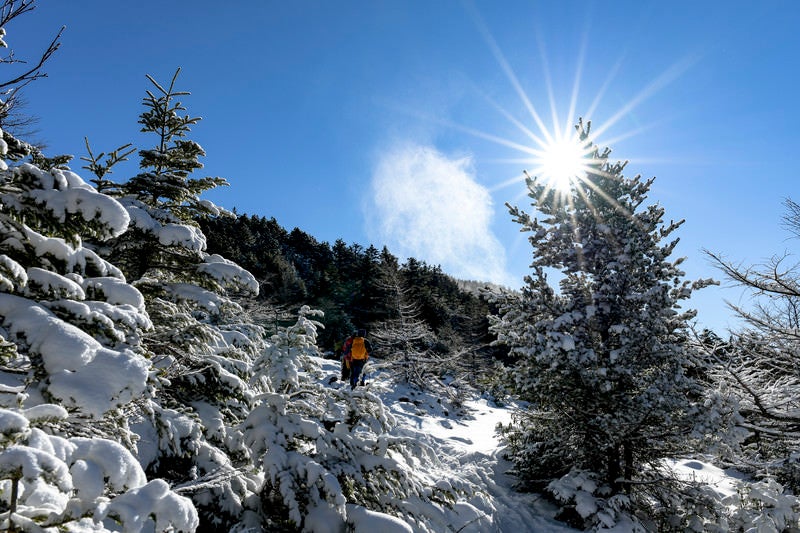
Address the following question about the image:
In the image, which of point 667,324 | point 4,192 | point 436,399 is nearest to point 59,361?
point 4,192

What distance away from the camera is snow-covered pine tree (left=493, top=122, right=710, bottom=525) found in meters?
7.10

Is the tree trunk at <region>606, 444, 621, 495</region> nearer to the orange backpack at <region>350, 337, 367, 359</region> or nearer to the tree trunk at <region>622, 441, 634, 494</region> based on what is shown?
the tree trunk at <region>622, 441, 634, 494</region>

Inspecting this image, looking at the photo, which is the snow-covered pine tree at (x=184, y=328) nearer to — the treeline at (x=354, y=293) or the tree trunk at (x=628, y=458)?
the tree trunk at (x=628, y=458)

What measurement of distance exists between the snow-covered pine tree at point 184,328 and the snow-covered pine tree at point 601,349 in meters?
5.39

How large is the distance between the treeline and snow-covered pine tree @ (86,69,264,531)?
62.0ft

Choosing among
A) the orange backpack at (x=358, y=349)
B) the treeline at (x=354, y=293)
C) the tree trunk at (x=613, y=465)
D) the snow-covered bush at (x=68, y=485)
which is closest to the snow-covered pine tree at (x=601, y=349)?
the tree trunk at (x=613, y=465)

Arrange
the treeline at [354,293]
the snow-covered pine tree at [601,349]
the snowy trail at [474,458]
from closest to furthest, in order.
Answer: the snowy trail at [474,458] → the snow-covered pine tree at [601,349] → the treeline at [354,293]

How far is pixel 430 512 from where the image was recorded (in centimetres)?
447

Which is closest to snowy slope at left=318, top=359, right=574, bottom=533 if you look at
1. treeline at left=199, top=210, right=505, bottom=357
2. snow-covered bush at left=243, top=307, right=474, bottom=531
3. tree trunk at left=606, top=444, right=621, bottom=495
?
snow-covered bush at left=243, top=307, right=474, bottom=531

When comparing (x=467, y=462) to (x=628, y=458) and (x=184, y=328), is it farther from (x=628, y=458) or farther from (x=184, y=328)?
(x=184, y=328)

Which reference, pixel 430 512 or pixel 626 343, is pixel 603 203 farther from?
pixel 430 512

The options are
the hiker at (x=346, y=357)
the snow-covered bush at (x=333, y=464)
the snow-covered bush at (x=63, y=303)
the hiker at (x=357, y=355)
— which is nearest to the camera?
the snow-covered bush at (x=63, y=303)

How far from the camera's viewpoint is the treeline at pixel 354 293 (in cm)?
2873

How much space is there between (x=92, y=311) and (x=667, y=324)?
8.80 metres
